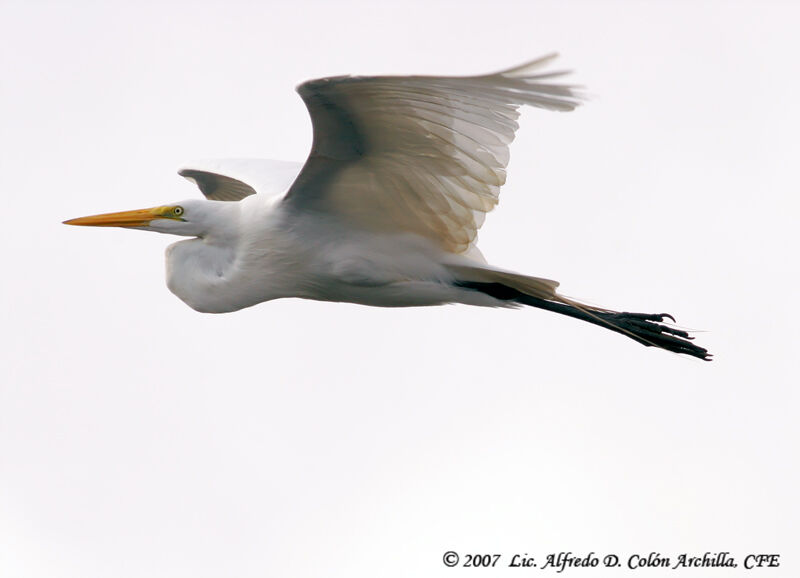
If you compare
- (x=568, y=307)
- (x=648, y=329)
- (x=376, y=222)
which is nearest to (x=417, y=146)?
(x=376, y=222)

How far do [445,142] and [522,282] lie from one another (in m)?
1.16

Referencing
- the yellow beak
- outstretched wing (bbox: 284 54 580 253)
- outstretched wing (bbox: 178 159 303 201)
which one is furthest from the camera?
outstretched wing (bbox: 178 159 303 201)

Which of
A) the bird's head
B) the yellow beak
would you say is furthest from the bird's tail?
the yellow beak

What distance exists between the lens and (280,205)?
7.09 meters

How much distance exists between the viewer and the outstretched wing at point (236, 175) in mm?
8453

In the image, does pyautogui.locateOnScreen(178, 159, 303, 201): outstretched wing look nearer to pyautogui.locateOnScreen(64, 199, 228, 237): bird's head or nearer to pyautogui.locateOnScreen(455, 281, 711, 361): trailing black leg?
pyautogui.locateOnScreen(64, 199, 228, 237): bird's head

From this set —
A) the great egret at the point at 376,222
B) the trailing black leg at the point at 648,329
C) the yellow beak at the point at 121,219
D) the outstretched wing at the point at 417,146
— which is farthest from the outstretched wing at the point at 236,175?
the trailing black leg at the point at 648,329

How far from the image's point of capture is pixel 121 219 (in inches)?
304

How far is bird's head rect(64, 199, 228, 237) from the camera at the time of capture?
7.46m

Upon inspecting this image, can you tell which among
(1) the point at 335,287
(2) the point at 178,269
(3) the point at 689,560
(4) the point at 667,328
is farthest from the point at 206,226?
(3) the point at 689,560

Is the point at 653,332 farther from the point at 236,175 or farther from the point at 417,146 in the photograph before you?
the point at 236,175

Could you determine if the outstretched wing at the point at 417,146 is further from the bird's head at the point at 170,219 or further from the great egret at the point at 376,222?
the bird's head at the point at 170,219

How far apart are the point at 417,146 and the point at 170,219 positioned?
181 cm

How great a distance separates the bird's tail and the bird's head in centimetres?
146
